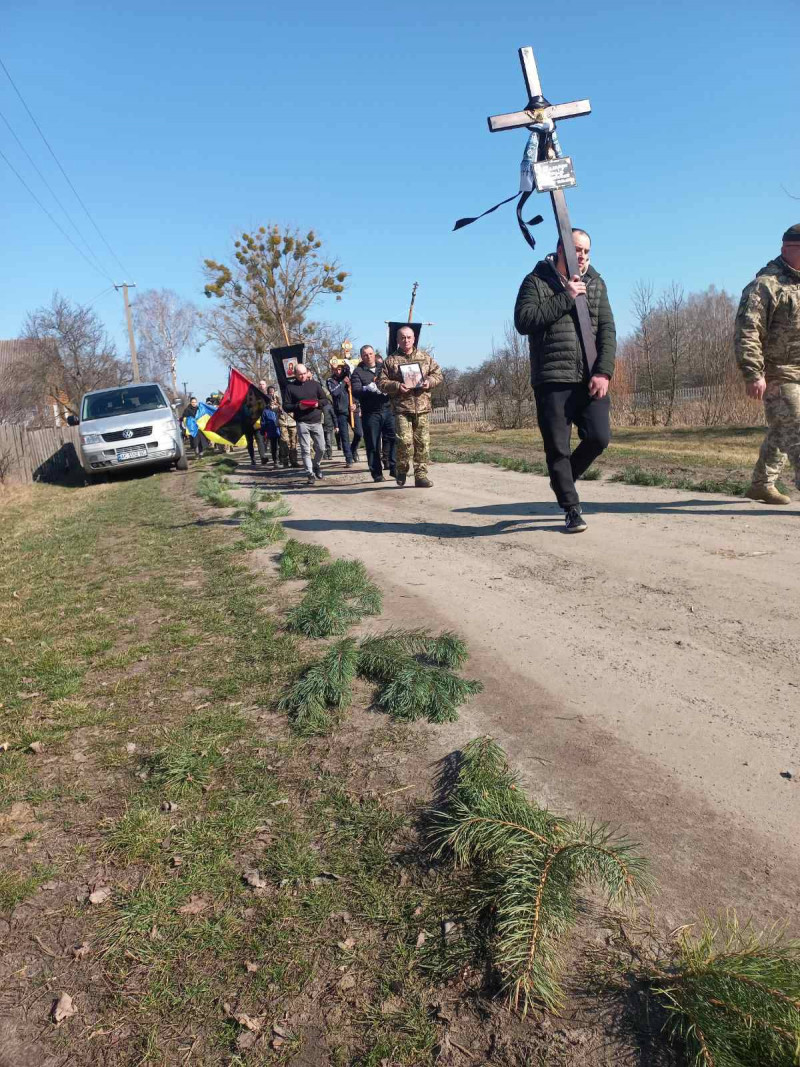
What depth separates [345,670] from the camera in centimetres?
346

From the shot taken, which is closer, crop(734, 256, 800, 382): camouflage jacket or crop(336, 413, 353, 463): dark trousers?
crop(734, 256, 800, 382): camouflage jacket

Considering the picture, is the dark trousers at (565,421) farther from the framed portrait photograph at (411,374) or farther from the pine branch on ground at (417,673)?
the framed portrait photograph at (411,374)

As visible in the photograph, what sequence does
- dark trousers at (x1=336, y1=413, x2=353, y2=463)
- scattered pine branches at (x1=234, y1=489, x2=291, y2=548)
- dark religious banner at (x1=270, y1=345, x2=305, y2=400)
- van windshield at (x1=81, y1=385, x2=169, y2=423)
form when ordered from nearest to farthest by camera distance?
scattered pine branches at (x1=234, y1=489, x2=291, y2=548), dark trousers at (x1=336, y1=413, x2=353, y2=463), dark religious banner at (x1=270, y1=345, x2=305, y2=400), van windshield at (x1=81, y1=385, x2=169, y2=423)

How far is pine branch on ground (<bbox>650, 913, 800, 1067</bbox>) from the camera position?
1.45 m

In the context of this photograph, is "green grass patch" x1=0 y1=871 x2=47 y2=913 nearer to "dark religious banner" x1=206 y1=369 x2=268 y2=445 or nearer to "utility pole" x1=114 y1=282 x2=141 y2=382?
"dark religious banner" x1=206 y1=369 x2=268 y2=445

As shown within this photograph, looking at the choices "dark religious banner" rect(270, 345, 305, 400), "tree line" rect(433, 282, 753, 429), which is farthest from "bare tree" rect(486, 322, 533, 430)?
"dark religious banner" rect(270, 345, 305, 400)

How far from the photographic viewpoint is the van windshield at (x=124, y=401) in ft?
62.1

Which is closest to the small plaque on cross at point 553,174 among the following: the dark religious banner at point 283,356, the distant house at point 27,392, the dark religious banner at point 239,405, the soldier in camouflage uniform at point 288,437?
the dark religious banner at point 283,356

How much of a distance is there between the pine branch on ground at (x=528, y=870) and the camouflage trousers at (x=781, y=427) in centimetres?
517

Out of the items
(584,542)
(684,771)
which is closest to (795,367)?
(584,542)

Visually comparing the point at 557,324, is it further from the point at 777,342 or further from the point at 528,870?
the point at 528,870

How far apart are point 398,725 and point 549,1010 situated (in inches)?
56.6

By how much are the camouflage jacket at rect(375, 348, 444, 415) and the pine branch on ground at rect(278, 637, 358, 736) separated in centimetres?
646

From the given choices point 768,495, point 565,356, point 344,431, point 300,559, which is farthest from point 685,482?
point 344,431
